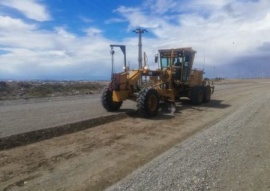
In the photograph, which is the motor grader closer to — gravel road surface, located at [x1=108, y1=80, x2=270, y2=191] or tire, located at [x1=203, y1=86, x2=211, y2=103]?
tire, located at [x1=203, y1=86, x2=211, y2=103]

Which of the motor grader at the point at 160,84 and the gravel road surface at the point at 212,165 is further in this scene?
the motor grader at the point at 160,84

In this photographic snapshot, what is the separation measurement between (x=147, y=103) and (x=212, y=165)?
6.87m

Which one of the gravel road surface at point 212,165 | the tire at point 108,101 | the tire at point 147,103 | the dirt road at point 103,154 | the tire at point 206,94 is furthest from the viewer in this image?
the tire at point 206,94

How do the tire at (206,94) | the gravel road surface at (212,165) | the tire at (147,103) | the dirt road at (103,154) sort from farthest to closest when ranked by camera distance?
the tire at (206,94)
the tire at (147,103)
the dirt road at (103,154)
the gravel road surface at (212,165)

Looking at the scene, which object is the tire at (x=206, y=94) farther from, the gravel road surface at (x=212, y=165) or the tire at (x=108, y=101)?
the gravel road surface at (x=212, y=165)

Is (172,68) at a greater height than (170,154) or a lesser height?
greater

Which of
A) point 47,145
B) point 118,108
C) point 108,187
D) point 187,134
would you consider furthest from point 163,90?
point 108,187

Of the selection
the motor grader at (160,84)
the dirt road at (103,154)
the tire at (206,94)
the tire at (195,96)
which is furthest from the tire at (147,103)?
the tire at (206,94)

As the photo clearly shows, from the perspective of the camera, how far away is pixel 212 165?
7344 mm

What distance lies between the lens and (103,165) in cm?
748

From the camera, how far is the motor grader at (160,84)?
14445 millimetres

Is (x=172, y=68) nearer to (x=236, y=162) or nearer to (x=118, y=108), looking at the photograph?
(x=118, y=108)

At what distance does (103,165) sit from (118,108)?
27.8ft

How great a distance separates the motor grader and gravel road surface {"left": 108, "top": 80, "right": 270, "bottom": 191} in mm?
3898
